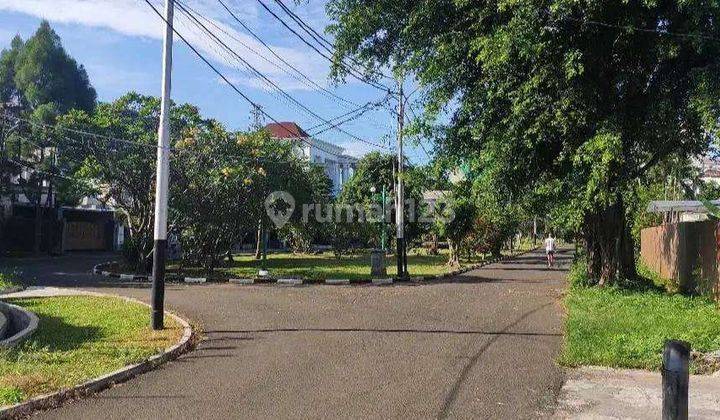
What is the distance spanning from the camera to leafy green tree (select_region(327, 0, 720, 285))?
12.5 m

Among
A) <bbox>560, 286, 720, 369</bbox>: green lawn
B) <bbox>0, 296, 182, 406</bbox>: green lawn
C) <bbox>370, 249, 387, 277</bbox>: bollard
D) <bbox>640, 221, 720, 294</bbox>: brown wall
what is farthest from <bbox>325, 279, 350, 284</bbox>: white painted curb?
<bbox>640, 221, 720, 294</bbox>: brown wall

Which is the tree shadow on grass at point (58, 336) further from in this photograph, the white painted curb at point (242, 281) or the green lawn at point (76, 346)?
the white painted curb at point (242, 281)

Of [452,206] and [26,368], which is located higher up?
[452,206]

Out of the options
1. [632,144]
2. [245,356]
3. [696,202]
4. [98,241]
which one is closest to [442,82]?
[632,144]

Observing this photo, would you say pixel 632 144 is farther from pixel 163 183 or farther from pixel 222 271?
pixel 222 271

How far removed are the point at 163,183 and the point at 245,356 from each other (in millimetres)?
3393

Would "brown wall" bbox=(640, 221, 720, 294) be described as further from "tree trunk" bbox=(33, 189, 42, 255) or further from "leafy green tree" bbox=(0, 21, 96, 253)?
"leafy green tree" bbox=(0, 21, 96, 253)

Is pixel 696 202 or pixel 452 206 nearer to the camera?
pixel 696 202

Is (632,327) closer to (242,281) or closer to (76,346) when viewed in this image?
(76,346)

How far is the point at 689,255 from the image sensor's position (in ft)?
55.3

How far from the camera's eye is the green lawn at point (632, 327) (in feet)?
28.1

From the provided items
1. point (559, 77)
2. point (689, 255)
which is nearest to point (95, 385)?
point (559, 77)

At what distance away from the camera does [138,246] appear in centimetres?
2430

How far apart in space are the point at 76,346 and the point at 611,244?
550 inches
